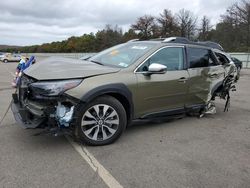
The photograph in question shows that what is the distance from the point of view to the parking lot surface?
3.71 meters

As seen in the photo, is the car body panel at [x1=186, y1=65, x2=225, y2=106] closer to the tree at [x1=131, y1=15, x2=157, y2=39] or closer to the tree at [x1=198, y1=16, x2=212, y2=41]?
the tree at [x1=198, y1=16, x2=212, y2=41]

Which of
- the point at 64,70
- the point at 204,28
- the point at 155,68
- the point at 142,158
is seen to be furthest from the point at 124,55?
the point at 204,28

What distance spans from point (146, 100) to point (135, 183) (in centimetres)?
197

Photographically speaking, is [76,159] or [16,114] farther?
[16,114]

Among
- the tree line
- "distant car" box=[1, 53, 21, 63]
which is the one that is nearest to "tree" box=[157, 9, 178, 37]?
the tree line

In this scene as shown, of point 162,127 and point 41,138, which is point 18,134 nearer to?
point 41,138

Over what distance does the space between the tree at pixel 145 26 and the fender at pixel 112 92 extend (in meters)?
74.9

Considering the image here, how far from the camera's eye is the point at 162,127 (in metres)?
6.02

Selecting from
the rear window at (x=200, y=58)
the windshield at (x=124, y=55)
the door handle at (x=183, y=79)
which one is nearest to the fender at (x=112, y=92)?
the windshield at (x=124, y=55)

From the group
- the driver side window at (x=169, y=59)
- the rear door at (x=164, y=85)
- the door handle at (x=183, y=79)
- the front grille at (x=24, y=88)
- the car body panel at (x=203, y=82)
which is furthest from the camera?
the car body panel at (x=203, y=82)

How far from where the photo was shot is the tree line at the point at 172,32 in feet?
169

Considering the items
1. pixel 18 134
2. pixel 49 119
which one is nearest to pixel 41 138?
pixel 18 134

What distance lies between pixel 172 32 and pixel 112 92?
235ft

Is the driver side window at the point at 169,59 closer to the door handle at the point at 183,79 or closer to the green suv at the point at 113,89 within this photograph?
the green suv at the point at 113,89
